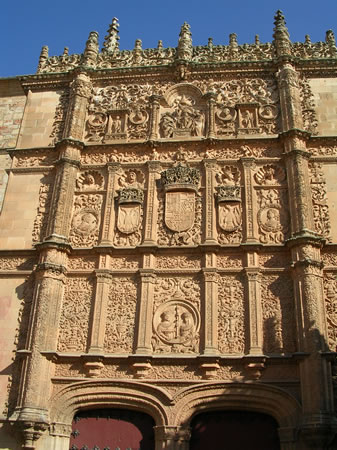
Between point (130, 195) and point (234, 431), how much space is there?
564 centimetres

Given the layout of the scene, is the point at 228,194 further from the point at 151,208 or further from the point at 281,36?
the point at 281,36

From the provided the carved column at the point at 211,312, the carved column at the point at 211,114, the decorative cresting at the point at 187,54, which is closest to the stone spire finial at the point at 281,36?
the decorative cresting at the point at 187,54

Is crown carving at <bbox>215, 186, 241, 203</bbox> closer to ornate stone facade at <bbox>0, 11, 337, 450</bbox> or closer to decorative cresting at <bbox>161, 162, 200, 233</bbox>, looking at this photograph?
ornate stone facade at <bbox>0, 11, 337, 450</bbox>

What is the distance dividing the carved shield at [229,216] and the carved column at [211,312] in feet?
3.83

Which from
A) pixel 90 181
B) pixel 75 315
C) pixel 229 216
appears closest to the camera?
pixel 75 315

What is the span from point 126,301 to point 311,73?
7.73 meters

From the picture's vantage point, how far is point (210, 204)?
12.8m

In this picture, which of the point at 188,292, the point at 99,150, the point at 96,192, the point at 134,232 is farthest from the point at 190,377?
the point at 99,150

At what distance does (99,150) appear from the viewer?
13.9 metres

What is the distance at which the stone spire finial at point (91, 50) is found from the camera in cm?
1521

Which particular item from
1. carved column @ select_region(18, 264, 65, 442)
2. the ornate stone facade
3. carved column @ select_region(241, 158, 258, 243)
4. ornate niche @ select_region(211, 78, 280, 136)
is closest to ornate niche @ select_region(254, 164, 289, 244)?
the ornate stone facade

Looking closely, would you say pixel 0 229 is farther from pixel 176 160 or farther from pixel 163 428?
pixel 163 428

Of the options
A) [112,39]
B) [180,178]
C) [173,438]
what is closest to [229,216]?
[180,178]

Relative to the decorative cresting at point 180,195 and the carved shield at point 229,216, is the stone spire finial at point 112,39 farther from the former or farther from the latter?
the carved shield at point 229,216
